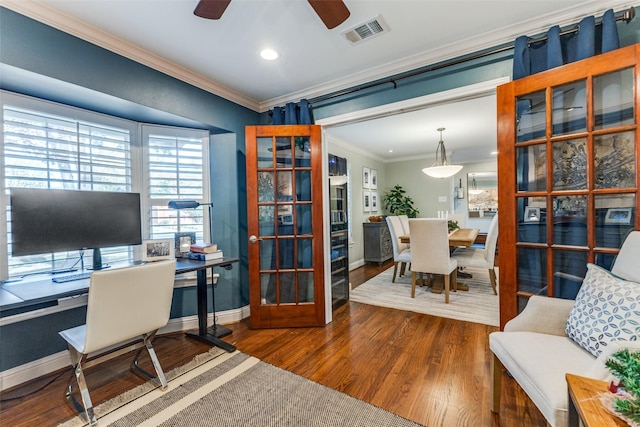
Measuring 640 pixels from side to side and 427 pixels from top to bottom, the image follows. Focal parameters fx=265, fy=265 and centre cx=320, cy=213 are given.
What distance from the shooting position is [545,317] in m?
1.45

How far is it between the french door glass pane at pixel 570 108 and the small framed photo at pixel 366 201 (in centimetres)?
409

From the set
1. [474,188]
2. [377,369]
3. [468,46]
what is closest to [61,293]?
[377,369]

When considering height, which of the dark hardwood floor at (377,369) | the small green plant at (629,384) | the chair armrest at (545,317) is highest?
the small green plant at (629,384)

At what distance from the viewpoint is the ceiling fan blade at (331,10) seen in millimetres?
1338

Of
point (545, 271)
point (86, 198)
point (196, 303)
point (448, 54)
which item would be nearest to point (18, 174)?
point (86, 198)

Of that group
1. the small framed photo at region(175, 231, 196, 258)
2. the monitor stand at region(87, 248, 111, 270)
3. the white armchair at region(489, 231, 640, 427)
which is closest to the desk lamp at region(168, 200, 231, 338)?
the small framed photo at region(175, 231, 196, 258)

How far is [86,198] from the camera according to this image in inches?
79.4

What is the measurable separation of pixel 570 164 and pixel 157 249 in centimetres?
320

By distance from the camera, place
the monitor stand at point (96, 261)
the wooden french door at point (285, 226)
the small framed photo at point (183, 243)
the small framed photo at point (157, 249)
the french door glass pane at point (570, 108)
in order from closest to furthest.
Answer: the french door glass pane at point (570, 108), the monitor stand at point (96, 261), the small framed photo at point (157, 249), the small framed photo at point (183, 243), the wooden french door at point (285, 226)

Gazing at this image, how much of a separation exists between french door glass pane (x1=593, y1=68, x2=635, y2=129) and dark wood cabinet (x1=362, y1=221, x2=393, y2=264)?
154 inches

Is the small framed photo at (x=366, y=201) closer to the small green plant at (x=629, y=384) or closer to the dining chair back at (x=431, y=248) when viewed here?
the dining chair back at (x=431, y=248)

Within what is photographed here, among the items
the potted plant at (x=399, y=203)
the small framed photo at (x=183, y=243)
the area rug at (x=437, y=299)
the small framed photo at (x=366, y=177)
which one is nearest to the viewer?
the small framed photo at (x=183, y=243)

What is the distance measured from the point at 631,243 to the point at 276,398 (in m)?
2.13

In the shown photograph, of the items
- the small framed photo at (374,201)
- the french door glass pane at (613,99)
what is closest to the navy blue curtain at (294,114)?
the french door glass pane at (613,99)
